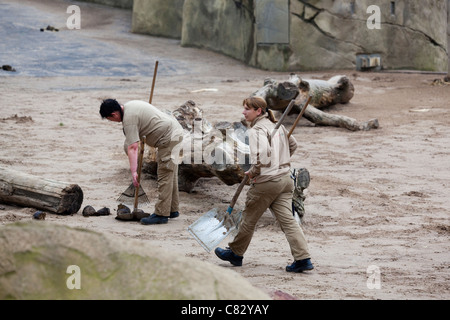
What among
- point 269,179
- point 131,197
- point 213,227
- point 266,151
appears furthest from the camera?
point 131,197

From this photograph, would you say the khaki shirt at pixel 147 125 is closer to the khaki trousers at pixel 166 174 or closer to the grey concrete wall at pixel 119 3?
the khaki trousers at pixel 166 174

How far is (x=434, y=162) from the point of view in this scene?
10625 millimetres

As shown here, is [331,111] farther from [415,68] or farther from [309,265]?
[309,265]

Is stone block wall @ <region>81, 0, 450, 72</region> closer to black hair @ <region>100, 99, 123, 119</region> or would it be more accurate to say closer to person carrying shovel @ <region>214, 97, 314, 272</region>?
black hair @ <region>100, 99, 123, 119</region>

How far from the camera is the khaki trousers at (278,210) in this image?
6109 mm

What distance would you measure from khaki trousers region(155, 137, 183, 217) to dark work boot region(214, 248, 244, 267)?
5.22 feet

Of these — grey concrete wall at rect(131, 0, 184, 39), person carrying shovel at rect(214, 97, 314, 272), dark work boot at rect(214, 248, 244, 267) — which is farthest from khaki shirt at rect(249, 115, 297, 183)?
grey concrete wall at rect(131, 0, 184, 39)

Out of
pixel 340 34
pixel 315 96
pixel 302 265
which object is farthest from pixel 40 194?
pixel 340 34

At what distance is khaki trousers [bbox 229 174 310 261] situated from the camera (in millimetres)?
6109

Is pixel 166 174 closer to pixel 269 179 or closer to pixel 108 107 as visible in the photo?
pixel 108 107

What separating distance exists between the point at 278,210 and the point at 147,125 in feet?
7.26

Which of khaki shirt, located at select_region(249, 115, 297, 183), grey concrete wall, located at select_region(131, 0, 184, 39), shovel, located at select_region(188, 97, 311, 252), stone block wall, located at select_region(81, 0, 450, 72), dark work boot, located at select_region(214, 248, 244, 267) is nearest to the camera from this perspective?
khaki shirt, located at select_region(249, 115, 297, 183)

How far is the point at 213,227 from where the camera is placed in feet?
22.6

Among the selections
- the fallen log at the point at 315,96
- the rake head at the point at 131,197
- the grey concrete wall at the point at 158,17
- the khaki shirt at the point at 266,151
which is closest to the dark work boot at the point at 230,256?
the khaki shirt at the point at 266,151
